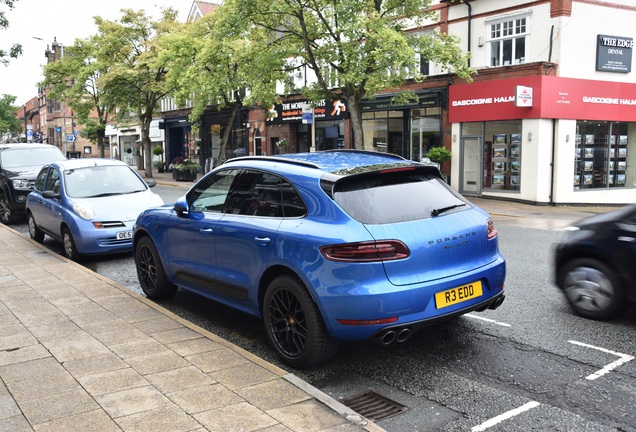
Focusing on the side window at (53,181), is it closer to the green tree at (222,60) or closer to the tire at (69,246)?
the tire at (69,246)

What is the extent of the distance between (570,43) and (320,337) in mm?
18960

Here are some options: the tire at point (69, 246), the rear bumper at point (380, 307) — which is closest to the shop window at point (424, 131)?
the tire at point (69, 246)

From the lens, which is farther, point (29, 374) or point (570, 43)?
point (570, 43)

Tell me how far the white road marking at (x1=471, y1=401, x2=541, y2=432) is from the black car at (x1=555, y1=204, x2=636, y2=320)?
2.25 meters

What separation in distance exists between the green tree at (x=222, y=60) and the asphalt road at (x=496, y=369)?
48.5 ft

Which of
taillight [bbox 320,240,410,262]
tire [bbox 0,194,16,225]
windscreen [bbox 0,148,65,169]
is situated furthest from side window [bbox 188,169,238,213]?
windscreen [bbox 0,148,65,169]

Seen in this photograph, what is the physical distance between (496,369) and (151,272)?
4.12 metres

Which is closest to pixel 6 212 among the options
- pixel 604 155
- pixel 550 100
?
pixel 550 100

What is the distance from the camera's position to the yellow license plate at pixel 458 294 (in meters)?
4.34

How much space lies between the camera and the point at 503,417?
3.75 metres

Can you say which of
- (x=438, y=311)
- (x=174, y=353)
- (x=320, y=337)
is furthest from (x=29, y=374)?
(x=438, y=311)

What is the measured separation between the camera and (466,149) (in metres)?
22.5

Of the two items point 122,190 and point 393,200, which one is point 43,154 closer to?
point 122,190

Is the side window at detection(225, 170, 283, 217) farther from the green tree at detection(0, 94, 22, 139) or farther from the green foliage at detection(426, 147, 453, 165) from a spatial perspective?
the green tree at detection(0, 94, 22, 139)
